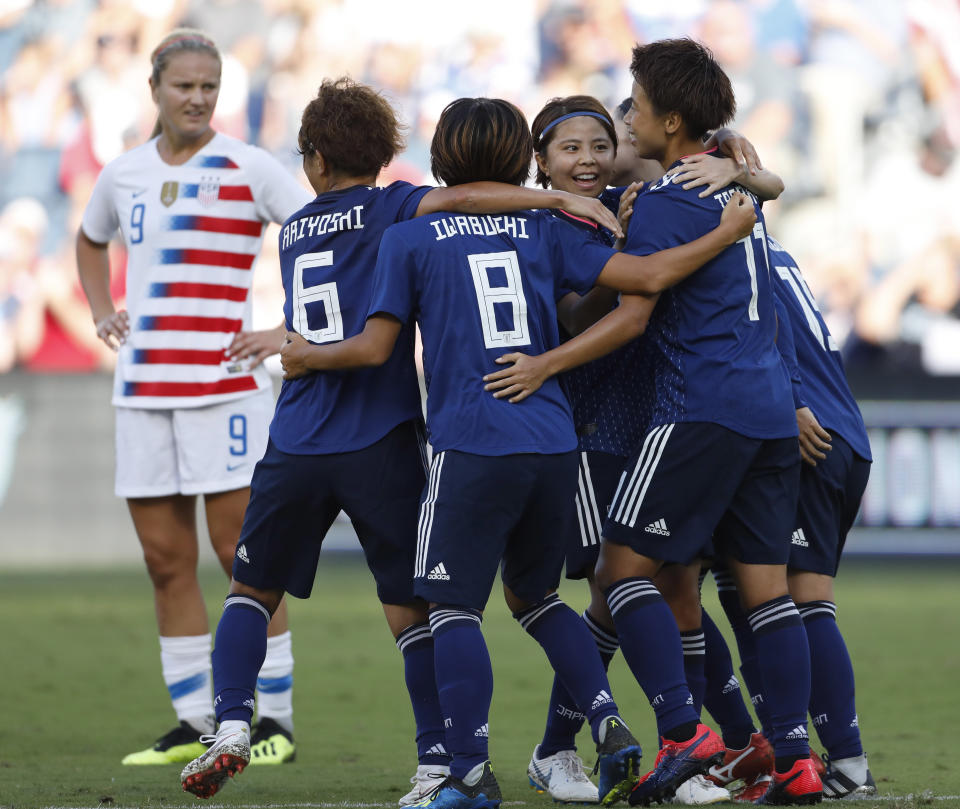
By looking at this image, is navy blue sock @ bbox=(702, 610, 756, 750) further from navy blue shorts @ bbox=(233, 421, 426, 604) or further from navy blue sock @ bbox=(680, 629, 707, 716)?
navy blue shorts @ bbox=(233, 421, 426, 604)

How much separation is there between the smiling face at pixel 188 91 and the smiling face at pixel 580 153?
1.45m

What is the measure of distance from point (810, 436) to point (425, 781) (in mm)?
1478

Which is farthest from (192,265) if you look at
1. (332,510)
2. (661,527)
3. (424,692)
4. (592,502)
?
(661,527)

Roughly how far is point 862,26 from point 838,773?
38.1ft

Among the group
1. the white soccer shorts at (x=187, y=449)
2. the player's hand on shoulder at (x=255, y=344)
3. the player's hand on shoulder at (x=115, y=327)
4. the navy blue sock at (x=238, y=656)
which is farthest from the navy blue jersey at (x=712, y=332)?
the player's hand on shoulder at (x=115, y=327)

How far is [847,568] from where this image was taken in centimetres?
1260

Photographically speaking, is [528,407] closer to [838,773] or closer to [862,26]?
[838,773]

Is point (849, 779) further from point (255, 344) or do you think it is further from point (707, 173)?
point (255, 344)

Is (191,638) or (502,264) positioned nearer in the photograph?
(502,264)

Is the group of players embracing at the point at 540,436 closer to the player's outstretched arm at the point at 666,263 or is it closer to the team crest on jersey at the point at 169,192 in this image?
the player's outstretched arm at the point at 666,263

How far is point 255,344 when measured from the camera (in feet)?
16.6

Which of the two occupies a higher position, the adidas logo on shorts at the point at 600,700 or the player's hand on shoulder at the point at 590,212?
the player's hand on shoulder at the point at 590,212

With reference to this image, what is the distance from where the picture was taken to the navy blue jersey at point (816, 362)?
4.34 metres

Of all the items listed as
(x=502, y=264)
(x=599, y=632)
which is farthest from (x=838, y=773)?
(x=502, y=264)
